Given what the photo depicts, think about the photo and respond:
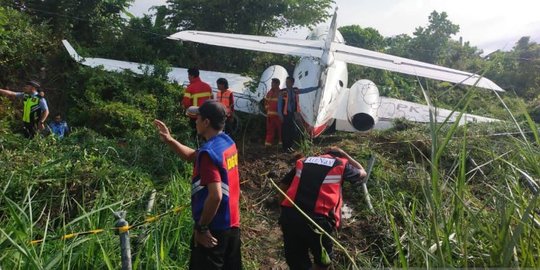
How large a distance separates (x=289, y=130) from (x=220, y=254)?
5175mm

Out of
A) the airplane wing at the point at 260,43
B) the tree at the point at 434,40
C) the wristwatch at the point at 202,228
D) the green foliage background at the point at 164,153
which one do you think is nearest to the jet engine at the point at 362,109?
the green foliage background at the point at 164,153

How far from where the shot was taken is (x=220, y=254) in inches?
118

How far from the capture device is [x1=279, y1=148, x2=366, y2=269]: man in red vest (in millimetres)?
3547

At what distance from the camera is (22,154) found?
4.82 m

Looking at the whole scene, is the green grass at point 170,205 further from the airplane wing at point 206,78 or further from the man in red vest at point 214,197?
the airplane wing at point 206,78

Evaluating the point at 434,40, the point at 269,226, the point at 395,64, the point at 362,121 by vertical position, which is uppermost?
the point at 434,40

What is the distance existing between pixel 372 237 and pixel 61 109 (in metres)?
Result: 9.04

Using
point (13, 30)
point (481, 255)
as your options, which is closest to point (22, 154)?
point (481, 255)

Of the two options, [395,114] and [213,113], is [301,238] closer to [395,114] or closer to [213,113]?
[213,113]

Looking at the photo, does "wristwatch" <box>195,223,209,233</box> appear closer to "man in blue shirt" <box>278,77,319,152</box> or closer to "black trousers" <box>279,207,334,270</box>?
"black trousers" <box>279,207,334,270</box>

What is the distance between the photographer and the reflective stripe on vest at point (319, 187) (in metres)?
3.57

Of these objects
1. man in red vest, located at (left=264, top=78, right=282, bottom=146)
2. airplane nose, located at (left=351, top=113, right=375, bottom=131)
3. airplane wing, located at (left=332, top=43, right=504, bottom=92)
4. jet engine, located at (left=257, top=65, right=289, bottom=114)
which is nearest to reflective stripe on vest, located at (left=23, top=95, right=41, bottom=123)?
man in red vest, located at (left=264, top=78, right=282, bottom=146)

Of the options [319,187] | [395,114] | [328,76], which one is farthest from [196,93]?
[395,114]

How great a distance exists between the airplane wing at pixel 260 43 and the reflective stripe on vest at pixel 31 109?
10.5ft
